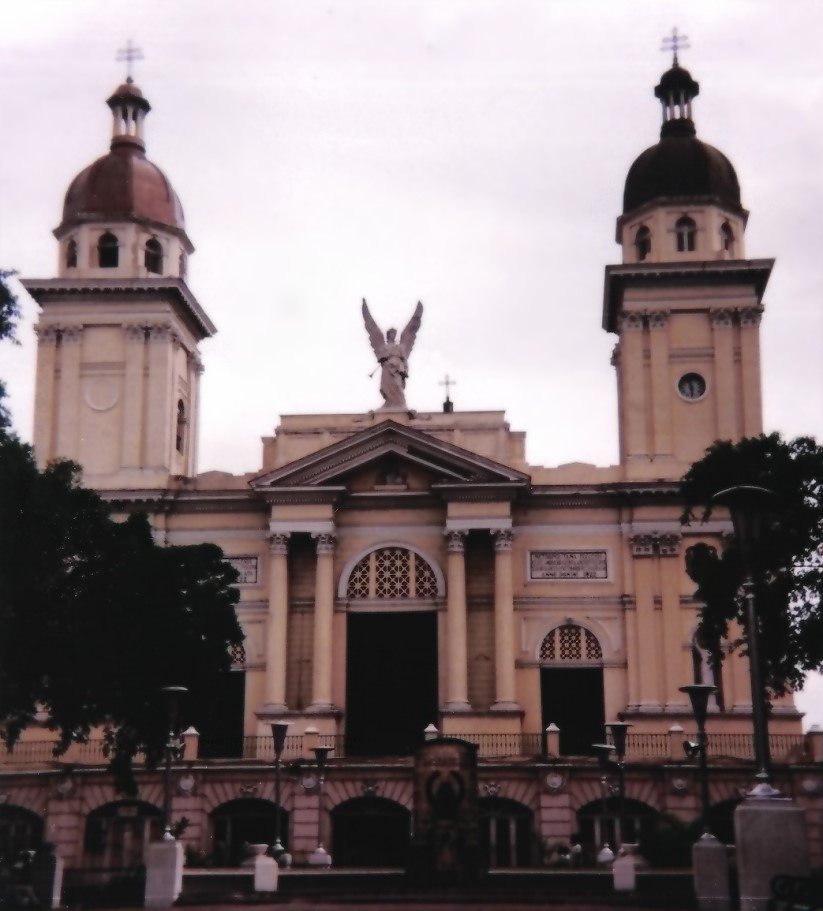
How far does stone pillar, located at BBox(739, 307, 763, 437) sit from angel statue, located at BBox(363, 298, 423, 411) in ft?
35.3

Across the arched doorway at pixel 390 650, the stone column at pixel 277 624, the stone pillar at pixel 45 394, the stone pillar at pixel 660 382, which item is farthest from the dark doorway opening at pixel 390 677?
the stone pillar at pixel 45 394

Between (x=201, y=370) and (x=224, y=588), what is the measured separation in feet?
57.7

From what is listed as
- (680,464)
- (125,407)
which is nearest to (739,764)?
(680,464)

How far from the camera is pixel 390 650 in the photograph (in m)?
47.6

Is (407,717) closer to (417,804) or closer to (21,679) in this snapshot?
(417,804)

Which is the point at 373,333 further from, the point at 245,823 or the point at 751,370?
the point at 245,823

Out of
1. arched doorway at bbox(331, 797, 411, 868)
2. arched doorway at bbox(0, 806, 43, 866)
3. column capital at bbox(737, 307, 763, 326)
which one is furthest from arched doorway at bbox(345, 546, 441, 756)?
column capital at bbox(737, 307, 763, 326)

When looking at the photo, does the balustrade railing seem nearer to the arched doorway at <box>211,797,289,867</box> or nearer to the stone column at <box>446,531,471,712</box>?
the stone column at <box>446,531,471,712</box>

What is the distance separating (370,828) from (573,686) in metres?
8.65

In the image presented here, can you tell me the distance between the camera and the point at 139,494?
48.3m

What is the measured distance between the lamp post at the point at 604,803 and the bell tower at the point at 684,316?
11.4m

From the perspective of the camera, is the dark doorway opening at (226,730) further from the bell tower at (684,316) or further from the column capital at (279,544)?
the bell tower at (684,316)

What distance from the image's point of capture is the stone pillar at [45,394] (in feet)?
164

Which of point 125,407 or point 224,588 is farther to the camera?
point 125,407
